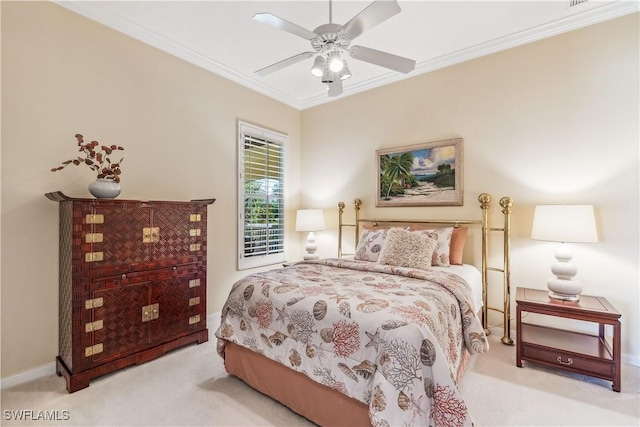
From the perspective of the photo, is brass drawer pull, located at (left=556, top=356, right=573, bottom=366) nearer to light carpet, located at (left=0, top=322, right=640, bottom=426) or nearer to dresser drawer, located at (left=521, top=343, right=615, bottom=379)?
dresser drawer, located at (left=521, top=343, right=615, bottom=379)

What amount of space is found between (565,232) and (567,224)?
0.07 metres

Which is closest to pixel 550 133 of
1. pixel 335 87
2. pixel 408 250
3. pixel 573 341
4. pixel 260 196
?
pixel 408 250

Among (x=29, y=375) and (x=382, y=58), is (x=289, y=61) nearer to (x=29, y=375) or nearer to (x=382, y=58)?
(x=382, y=58)

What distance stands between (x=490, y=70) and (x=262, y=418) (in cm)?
374

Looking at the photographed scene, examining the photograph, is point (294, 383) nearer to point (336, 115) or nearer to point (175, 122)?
point (175, 122)

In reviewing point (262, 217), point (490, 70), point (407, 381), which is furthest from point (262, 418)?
point (490, 70)

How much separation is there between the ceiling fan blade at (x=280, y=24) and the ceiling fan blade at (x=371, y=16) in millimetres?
249

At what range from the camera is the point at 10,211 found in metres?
2.20

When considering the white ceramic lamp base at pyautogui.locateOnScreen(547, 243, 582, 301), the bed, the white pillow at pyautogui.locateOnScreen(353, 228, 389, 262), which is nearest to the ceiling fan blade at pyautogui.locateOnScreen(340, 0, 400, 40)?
the bed

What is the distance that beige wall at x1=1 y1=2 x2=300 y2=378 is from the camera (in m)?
2.22

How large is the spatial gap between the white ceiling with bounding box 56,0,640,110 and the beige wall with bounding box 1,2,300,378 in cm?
18

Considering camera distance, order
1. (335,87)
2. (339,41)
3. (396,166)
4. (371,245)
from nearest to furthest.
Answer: (339,41) < (335,87) < (371,245) < (396,166)

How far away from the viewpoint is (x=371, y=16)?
1861 mm

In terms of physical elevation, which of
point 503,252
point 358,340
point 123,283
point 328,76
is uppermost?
point 328,76
